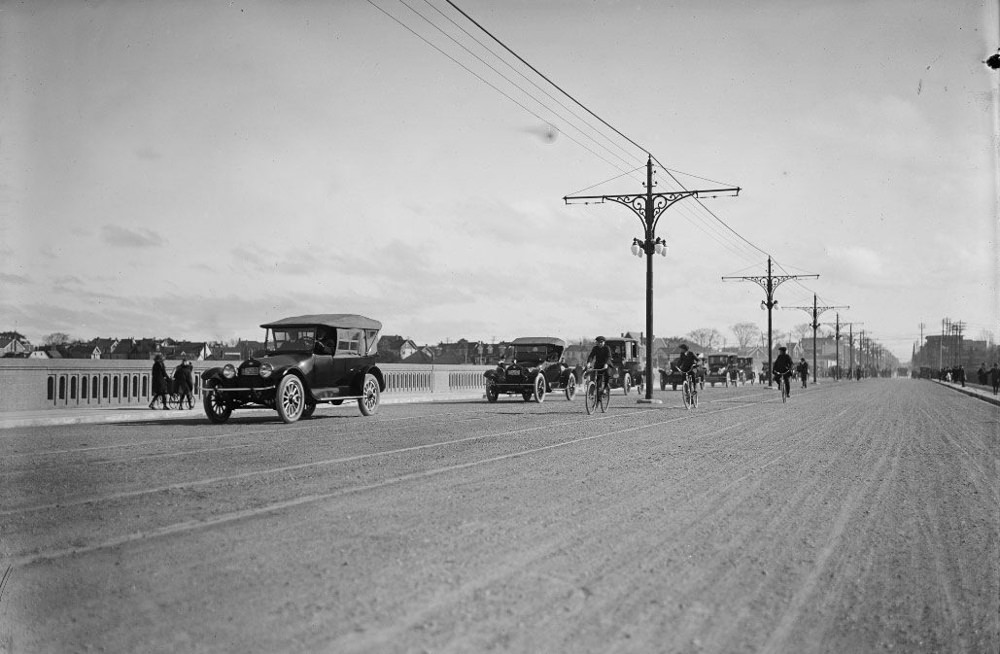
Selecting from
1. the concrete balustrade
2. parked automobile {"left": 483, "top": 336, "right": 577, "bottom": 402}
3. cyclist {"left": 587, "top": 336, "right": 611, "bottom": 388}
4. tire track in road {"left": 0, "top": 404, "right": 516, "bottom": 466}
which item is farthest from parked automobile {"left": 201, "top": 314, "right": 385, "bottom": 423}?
parked automobile {"left": 483, "top": 336, "right": 577, "bottom": 402}

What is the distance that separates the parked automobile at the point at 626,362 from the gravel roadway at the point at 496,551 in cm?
2553

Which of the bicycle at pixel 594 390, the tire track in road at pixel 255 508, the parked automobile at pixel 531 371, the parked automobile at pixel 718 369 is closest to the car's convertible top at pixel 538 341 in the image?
the parked automobile at pixel 531 371

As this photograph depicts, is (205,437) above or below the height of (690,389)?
below

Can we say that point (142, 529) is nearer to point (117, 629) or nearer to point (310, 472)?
point (117, 629)

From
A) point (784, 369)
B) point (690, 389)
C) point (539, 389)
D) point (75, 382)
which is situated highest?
point (784, 369)

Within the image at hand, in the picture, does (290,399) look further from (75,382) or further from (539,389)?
(539,389)

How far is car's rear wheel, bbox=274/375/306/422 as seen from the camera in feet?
49.2

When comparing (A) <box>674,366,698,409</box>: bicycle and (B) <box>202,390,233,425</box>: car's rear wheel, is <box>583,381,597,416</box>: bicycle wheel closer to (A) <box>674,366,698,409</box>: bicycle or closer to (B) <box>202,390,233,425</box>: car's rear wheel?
(A) <box>674,366,698,409</box>: bicycle

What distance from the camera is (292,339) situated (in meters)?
16.6

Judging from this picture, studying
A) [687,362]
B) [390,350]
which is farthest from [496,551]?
[390,350]

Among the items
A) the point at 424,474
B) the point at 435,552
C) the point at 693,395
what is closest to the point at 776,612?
the point at 435,552

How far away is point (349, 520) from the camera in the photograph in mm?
5832

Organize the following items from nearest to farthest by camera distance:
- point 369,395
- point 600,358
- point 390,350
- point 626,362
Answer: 1. point 369,395
2. point 600,358
3. point 626,362
4. point 390,350

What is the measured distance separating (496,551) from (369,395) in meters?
13.2
